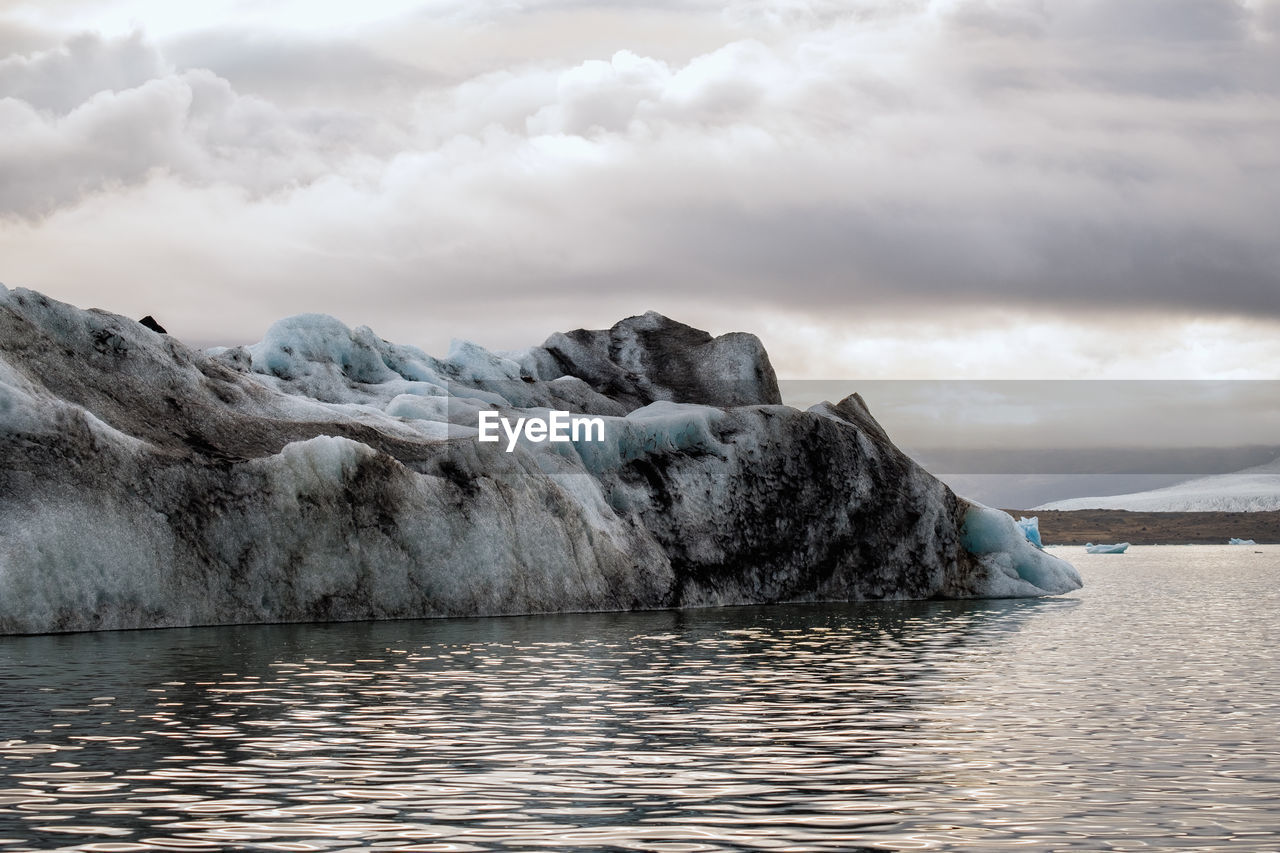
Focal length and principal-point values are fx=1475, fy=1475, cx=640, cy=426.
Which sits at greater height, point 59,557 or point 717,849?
point 59,557

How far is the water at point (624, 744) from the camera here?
11.6 m

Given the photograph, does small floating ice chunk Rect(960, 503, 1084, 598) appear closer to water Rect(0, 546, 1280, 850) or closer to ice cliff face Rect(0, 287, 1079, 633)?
ice cliff face Rect(0, 287, 1079, 633)

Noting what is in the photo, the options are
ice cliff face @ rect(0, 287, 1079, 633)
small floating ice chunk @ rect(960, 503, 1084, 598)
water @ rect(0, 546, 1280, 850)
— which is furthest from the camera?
small floating ice chunk @ rect(960, 503, 1084, 598)

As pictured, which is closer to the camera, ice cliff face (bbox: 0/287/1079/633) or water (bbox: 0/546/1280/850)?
water (bbox: 0/546/1280/850)

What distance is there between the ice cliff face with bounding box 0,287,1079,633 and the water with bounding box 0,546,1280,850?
265 centimetres

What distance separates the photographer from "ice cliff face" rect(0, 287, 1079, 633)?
30766 mm

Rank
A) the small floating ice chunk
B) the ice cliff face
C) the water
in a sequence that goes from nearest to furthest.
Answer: the water, the ice cliff face, the small floating ice chunk

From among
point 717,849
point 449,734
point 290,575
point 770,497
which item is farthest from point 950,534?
point 717,849

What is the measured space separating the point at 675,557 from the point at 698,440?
166 inches

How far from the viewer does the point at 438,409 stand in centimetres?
4678

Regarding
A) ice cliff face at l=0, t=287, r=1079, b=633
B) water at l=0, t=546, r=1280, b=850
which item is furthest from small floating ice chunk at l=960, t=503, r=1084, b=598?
water at l=0, t=546, r=1280, b=850

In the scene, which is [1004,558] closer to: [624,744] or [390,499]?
[390,499]

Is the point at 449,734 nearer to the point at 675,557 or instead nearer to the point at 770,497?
the point at 675,557

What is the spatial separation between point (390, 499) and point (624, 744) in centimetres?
2065
